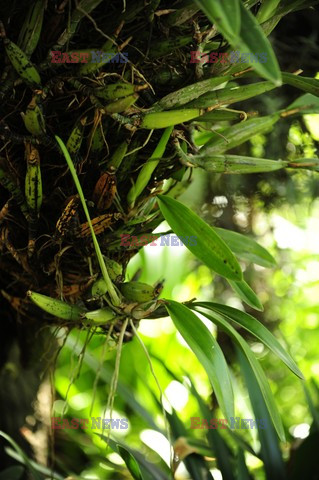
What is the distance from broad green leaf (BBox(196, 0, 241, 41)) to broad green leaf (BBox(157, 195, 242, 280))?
0.17 meters

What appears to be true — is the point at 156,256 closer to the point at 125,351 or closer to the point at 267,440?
the point at 125,351

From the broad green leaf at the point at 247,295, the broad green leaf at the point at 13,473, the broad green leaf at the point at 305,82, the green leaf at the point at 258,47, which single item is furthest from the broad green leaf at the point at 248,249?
the broad green leaf at the point at 13,473

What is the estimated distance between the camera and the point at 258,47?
29 cm

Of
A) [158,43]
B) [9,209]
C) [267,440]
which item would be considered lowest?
[267,440]

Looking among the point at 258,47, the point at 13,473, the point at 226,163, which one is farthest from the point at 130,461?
the point at 258,47

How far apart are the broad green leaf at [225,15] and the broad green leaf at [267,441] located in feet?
1.83

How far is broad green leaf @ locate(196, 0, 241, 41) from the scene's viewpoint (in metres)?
0.27

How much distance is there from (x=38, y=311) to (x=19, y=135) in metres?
0.24

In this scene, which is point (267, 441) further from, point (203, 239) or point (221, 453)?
point (203, 239)

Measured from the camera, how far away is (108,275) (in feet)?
1.52

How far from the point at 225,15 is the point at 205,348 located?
269 mm

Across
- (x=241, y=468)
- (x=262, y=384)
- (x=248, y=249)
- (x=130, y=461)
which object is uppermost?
(x=248, y=249)

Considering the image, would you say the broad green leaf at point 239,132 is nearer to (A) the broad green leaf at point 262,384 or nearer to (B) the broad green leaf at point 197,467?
(A) the broad green leaf at point 262,384

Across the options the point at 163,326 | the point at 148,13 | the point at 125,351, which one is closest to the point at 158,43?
the point at 148,13
